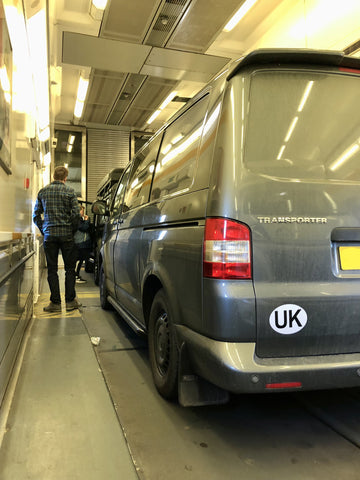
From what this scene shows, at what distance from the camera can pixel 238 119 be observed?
1816mm

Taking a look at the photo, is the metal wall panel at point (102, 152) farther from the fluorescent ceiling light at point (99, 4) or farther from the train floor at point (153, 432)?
the train floor at point (153, 432)

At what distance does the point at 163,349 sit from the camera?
242 centimetres

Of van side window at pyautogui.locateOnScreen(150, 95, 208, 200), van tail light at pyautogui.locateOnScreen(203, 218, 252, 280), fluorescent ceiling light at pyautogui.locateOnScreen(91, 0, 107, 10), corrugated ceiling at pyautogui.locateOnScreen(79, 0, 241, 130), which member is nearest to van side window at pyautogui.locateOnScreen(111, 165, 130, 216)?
van side window at pyautogui.locateOnScreen(150, 95, 208, 200)

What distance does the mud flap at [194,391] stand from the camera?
2002mm

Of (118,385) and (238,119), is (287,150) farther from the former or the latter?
(118,385)

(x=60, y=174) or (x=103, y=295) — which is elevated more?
(x=60, y=174)

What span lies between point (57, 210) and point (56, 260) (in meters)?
0.64

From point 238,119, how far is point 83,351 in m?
2.48

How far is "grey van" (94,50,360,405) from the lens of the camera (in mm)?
1665

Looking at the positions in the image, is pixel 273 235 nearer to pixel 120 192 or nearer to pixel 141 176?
pixel 141 176

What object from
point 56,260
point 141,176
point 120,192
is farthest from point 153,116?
point 141,176

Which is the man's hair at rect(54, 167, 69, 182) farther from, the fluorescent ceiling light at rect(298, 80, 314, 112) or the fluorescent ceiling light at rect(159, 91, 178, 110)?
the fluorescent ceiling light at rect(159, 91, 178, 110)

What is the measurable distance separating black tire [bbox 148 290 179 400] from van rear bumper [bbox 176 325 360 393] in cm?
48

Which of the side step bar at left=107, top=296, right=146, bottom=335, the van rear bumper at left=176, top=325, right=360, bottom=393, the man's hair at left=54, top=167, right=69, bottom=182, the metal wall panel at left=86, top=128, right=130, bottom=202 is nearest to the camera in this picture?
the van rear bumper at left=176, top=325, right=360, bottom=393
